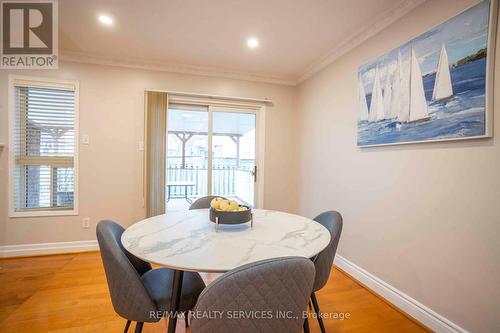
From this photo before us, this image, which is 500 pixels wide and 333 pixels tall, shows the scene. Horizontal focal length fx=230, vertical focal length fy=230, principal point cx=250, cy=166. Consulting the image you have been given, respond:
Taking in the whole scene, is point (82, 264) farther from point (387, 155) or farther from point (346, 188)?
point (387, 155)

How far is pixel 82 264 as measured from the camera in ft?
8.35

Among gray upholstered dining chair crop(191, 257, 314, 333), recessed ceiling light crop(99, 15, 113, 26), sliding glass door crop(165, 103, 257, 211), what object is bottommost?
gray upholstered dining chair crop(191, 257, 314, 333)

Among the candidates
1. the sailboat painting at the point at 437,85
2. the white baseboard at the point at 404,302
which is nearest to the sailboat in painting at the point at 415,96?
the sailboat painting at the point at 437,85

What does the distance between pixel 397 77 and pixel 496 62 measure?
63 cm

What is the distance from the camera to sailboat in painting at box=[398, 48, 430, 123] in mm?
1674

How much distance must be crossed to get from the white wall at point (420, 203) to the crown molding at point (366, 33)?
58 millimetres

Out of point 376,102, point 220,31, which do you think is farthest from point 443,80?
point 220,31

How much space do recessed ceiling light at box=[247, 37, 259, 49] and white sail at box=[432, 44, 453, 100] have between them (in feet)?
5.30

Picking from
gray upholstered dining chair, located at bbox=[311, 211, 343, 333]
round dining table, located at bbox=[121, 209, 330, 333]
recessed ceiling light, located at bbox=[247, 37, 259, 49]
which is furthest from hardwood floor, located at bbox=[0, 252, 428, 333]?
recessed ceiling light, located at bbox=[247, 37, 259, 49]

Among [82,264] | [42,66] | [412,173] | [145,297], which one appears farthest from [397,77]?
[42,66]

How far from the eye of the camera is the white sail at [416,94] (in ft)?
5.49

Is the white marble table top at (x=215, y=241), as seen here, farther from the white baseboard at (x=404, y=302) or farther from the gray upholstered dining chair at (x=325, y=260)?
the white baseboard at (x=404, y=302)

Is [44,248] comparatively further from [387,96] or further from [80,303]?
[387,96]

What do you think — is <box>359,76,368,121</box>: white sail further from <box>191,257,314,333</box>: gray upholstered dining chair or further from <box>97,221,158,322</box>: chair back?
<box>97,221,158,322</box>: chair back
